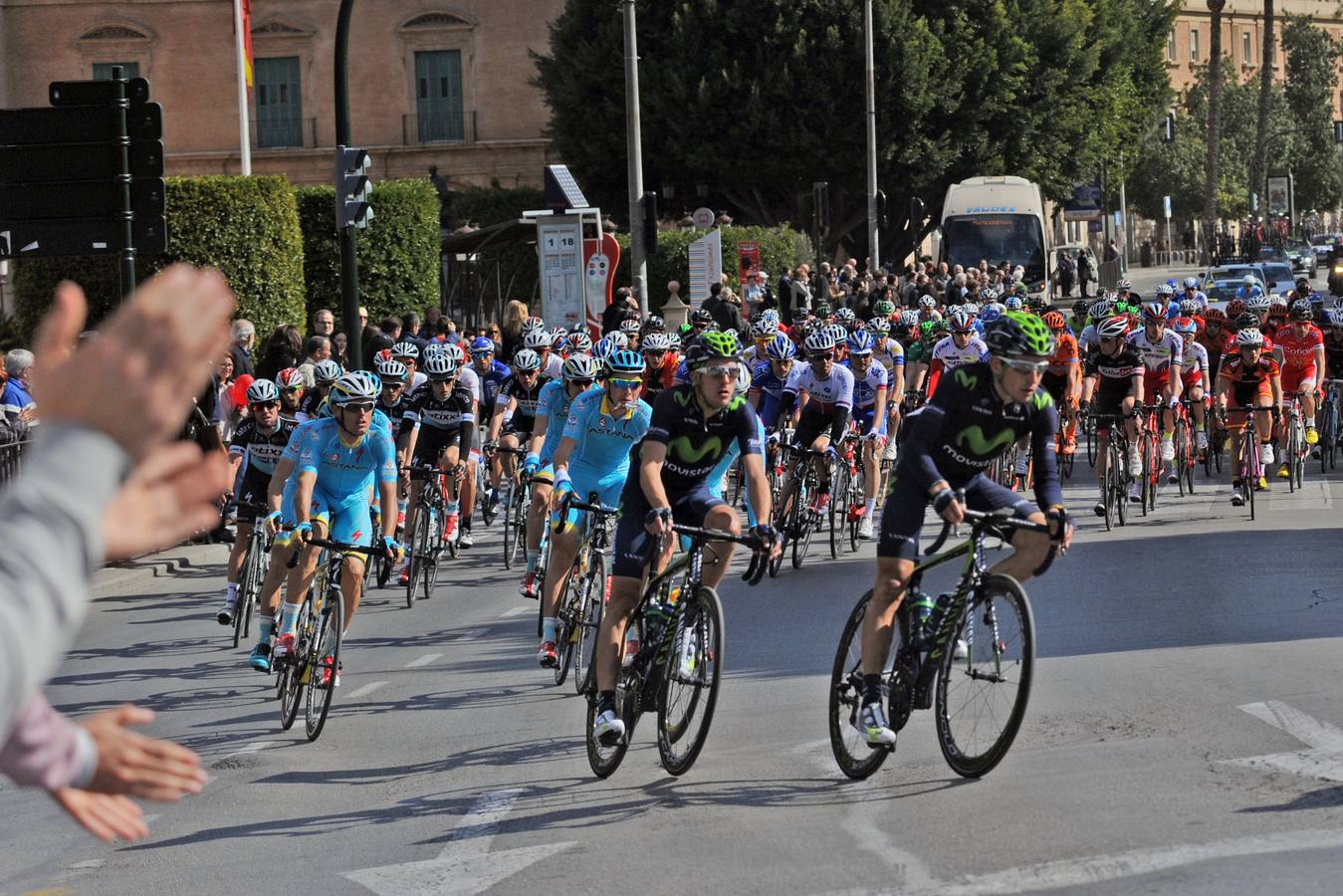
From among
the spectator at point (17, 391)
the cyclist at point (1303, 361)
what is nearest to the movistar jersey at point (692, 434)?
the spectator at point (17, 391)

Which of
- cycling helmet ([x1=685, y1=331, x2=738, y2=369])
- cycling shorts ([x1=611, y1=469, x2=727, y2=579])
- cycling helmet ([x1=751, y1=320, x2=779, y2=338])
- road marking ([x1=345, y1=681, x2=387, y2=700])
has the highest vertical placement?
cycling helmet ([x1=751, y1=320, x2=779, y2=338])

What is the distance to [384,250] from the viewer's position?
28.8 meters

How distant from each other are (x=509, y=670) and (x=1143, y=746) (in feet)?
14.0

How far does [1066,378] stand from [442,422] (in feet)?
21.6

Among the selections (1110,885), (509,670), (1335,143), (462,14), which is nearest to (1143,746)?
(1110,885)

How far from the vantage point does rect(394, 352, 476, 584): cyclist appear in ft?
52.7

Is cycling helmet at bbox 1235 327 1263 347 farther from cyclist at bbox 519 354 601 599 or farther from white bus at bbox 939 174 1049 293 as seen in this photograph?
white bus at bbox 939 174 1049 293

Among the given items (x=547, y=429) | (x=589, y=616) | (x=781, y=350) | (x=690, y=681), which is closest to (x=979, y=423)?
(x=690, y=681)

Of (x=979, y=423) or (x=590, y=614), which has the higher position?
(x=979, y=423)

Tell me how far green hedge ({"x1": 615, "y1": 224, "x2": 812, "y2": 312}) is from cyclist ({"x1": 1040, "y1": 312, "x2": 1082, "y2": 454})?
2218 centimetres

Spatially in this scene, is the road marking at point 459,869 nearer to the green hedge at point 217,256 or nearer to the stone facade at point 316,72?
the green hedge at point 217,256

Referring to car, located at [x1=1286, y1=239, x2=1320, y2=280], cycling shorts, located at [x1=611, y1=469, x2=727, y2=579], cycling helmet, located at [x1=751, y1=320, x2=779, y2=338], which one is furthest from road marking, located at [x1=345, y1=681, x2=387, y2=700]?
car, located at [x1=1286, y1=239, x2=1320, y2=280]

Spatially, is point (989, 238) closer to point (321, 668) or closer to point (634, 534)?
point (321, 668)

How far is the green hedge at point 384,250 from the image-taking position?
2769 cm
